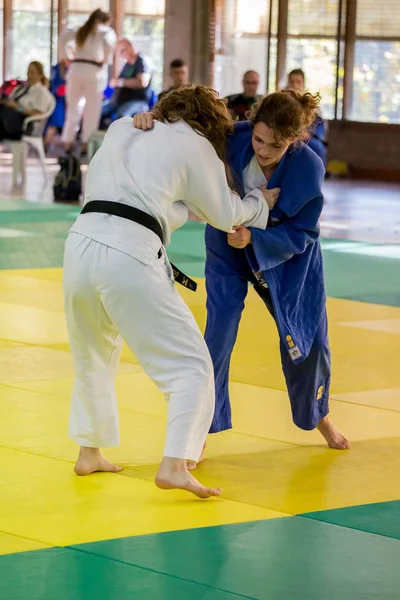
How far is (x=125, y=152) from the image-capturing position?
12.8 feet

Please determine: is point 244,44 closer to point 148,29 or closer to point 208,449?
point 148,29

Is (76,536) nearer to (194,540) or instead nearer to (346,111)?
(194,540)

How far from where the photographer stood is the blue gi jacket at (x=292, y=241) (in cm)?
432

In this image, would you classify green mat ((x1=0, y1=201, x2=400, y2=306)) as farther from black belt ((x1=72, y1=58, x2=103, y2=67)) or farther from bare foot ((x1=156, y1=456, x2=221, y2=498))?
bare foot ((x1=156, y1=456, x2=221, y2=498))

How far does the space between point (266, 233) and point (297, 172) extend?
0.79 feet

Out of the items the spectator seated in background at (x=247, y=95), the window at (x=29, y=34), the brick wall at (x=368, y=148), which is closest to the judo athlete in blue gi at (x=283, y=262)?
the spectator seated in background at (x=247, y=95)

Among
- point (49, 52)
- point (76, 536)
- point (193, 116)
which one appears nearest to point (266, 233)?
point (193, 116)

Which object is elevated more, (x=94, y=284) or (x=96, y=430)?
(x=94, y=284)

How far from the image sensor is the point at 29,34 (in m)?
23.4

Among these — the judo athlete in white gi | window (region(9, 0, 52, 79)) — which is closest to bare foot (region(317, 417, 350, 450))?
the judo athlete in white gi

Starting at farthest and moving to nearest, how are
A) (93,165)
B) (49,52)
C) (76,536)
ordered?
1. (49,52)
2. (93,165)
3. (76,536)

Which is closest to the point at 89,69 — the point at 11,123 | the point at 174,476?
the point at 11,123

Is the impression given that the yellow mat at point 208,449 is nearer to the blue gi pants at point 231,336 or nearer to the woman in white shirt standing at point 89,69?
the blue gi pants at point 231,336

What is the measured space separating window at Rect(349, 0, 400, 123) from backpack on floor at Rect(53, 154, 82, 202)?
6930 millimetres
